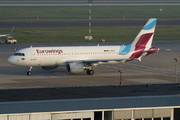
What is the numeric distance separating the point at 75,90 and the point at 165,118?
999cm

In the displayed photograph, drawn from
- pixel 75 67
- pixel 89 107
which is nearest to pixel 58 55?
pixel 75 67

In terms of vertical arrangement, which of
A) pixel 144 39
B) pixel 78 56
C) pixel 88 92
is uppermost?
pixel 144 39

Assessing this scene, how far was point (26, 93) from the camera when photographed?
3419cm

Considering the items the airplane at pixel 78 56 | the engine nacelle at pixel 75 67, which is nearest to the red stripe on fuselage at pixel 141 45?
the airplane at pixel 78 56

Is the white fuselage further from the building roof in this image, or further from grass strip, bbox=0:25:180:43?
grass strip, bbox=0:25:180:43

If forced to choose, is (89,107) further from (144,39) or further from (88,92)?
(144,39)

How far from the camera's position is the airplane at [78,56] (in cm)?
5688

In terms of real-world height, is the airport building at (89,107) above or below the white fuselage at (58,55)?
below

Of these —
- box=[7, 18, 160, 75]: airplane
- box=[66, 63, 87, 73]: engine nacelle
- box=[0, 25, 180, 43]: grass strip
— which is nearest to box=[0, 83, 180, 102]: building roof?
box=[66, 63, 87, 73]: engine nacelle

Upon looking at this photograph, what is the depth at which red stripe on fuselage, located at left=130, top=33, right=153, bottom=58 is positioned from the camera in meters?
61.4

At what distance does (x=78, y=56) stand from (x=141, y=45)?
1136 centimetres

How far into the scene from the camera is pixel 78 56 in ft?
194

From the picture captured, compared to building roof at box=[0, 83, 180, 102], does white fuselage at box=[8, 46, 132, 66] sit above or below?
above

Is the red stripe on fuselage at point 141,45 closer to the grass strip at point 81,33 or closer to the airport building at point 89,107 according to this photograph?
the airport building at point 89,107
